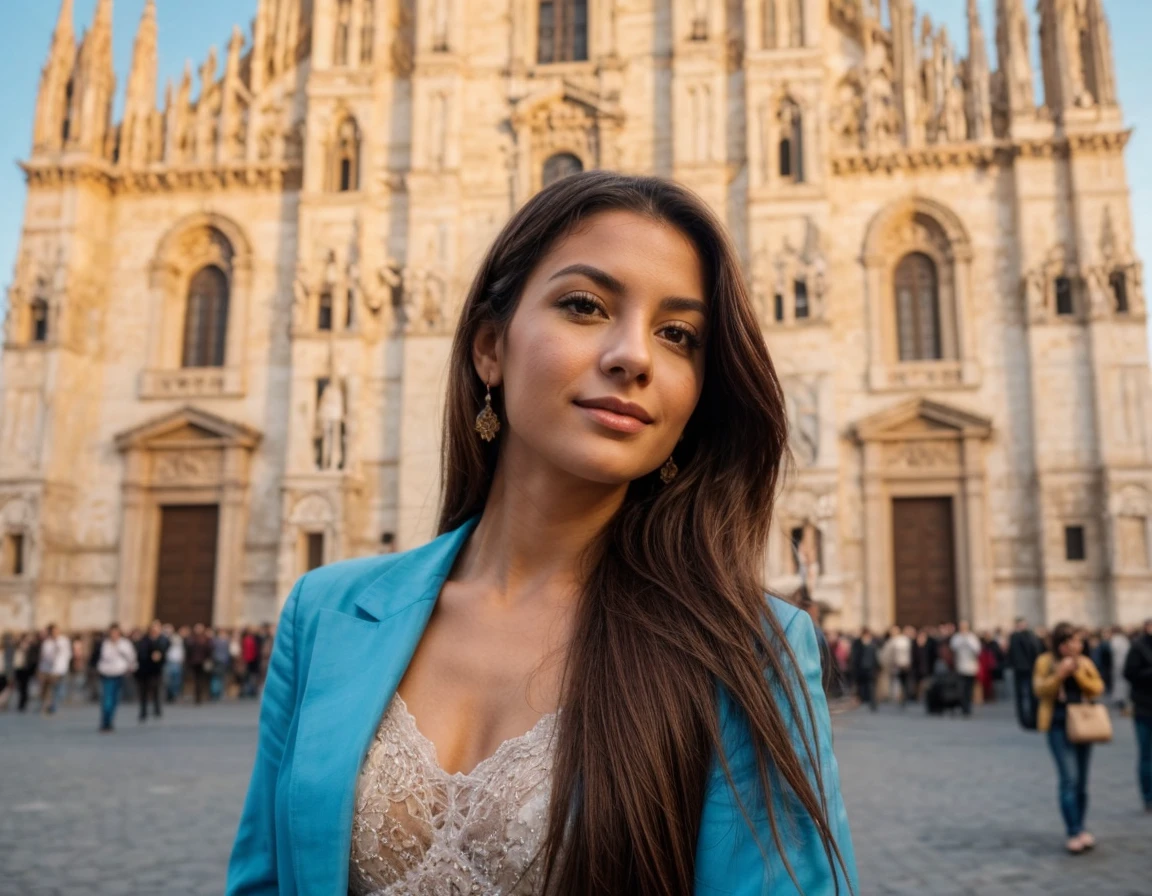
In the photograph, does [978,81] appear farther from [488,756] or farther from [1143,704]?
[488,756]

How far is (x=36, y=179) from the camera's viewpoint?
24922mm

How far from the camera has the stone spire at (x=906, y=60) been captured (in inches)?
929

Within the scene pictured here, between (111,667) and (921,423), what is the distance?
16279 mm

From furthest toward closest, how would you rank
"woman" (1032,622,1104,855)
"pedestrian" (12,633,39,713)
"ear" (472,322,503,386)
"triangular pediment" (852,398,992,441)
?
"triangular pediment" (852,398,992,441)
"pedestrian" (12,633,39,713)
"woman" (1032,622,1104,855)
"ear" (472,322,503,386)

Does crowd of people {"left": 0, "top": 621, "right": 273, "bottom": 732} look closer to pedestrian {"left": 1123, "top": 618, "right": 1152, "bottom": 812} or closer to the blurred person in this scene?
pedestrian {"left": 1123, "top": 618, "right": 1152, "bottom": 812}

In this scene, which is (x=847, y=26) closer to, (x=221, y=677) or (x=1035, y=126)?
(x=1035, y=126)

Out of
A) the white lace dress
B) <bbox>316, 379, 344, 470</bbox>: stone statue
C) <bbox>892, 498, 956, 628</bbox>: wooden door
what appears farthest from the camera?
<bbox>316, 379, 344, 470</bbox>: stone statue

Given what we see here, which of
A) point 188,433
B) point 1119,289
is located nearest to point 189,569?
point 188,433

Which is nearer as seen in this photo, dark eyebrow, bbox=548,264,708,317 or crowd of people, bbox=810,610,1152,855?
dark eyebrow, bbox=548,264,708,317

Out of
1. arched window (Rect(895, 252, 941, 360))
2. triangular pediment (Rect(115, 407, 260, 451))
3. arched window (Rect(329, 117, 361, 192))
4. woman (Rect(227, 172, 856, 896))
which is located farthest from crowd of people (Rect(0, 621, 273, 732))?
woman (Rect(227, 172, 856, 896))

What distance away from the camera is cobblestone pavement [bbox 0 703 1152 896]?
6129 millimetres

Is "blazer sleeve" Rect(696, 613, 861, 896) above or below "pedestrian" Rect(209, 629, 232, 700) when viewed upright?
above

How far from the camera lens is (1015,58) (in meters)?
23.2

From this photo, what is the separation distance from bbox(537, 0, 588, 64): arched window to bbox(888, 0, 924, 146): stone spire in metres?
7.20
